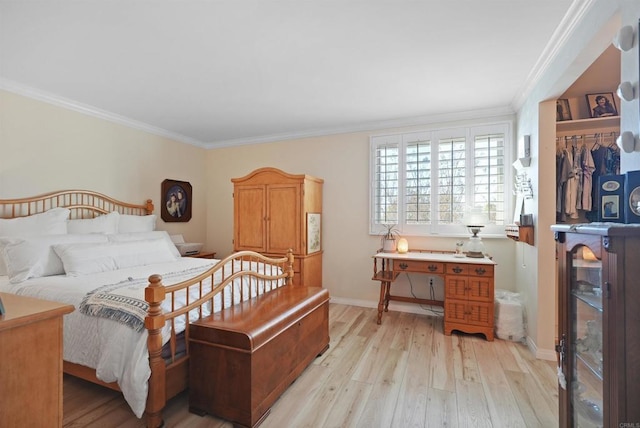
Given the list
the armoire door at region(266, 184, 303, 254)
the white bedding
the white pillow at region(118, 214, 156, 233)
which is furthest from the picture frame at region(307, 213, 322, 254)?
the white pillow at region(118, 214, 156, 233)

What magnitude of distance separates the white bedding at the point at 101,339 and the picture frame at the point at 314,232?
1583 millimetres

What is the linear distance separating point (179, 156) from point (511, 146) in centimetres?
454

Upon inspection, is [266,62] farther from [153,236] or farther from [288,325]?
[153,236]

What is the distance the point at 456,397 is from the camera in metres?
2.01

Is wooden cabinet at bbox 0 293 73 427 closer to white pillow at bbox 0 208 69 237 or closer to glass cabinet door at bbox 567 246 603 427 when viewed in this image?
glass cabinet door at bbox 567 246 603 427

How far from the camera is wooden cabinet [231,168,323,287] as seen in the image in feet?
12.4

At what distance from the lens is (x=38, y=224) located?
9.12 ft

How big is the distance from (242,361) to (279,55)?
86.1 inches

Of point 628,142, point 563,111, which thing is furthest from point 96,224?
point 563,111

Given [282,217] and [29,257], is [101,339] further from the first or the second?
[282,217]

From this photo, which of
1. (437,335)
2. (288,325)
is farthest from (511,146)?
(288,325)

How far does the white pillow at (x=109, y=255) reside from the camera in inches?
99.1

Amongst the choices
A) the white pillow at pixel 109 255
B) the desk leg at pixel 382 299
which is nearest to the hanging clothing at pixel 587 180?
the desk leg at pixel 382 299

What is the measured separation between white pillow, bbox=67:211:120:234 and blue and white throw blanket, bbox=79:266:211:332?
55.2 inches
